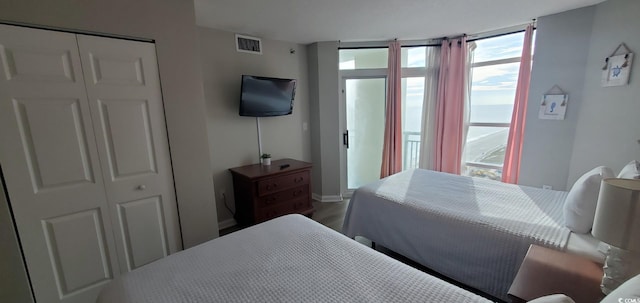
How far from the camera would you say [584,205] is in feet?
4.76

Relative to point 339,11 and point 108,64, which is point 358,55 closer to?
point 339,11

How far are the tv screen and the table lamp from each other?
289cm

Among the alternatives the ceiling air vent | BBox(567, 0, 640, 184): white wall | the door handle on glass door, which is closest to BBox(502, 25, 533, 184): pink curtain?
BBox(567, 0, 640, 184): white wall

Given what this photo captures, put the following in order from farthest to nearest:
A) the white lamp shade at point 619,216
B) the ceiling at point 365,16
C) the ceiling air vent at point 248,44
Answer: the ceiling air vent at point 248,44 → the ceiling at point 365,16 → the white lamp shade at point 619,216

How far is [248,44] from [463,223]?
297 cm

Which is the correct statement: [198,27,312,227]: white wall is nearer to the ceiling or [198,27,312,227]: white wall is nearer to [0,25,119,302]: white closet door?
the ceiling

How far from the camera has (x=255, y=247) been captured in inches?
52.4

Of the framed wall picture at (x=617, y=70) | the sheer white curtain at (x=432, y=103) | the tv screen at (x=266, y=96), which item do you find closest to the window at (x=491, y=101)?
the sheer white curtain at (x=432, y=103)

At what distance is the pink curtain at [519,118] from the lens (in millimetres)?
2822

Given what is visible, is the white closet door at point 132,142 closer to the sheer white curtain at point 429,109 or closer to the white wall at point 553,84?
the sheer white curtain at point 429,109

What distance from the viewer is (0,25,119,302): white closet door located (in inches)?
54.8

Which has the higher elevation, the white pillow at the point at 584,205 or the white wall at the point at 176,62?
the white wall at the point at 176,62

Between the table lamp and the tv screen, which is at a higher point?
the tv screen

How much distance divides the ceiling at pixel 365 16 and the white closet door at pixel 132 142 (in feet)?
2.70
